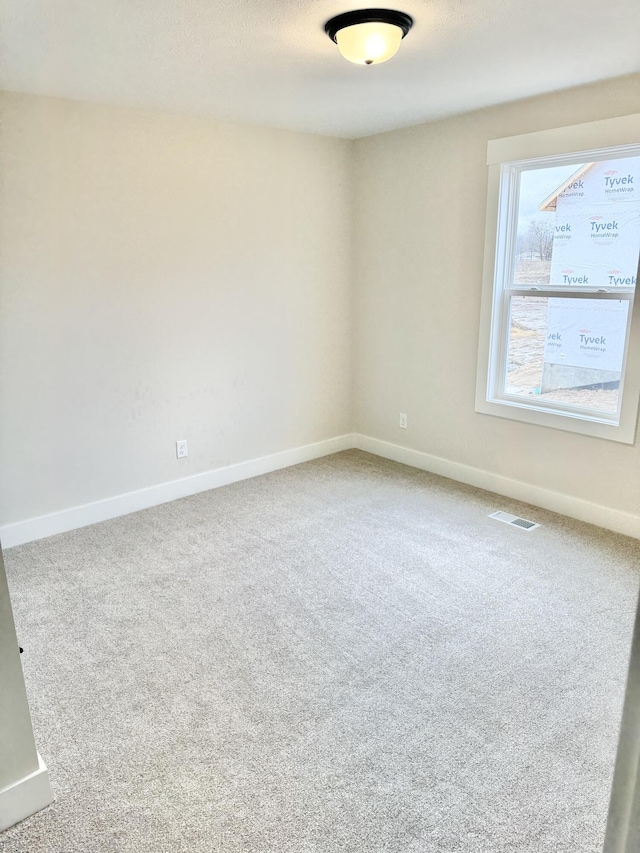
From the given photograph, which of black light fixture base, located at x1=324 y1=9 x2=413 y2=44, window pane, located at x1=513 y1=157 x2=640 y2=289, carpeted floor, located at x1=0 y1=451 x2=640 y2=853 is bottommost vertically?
carpeted floor, located at x1=0 y1=451 x2=640 y2=853

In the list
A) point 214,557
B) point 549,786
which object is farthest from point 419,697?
point 214,557

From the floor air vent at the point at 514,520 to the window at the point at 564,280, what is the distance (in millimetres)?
601

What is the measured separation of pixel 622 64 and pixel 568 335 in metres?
1.36

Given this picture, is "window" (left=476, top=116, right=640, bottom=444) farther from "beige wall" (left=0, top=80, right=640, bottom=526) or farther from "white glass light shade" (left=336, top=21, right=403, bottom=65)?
"white glass light shade" (left=336, top=21, right=403, bottom=65)

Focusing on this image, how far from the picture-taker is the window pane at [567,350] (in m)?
3.24

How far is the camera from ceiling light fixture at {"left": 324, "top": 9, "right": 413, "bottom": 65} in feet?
6.89

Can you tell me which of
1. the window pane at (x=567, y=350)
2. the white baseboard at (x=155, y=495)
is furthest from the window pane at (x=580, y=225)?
the white baseboard at (x=155, y=495)

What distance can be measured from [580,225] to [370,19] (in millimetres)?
1772

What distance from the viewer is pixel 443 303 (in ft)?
13.1

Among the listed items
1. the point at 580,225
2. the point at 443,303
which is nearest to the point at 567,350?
the point at 580,225

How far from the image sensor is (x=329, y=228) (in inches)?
172

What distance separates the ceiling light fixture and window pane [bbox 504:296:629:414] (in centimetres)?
179

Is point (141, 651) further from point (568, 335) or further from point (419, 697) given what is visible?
point (568, 335)

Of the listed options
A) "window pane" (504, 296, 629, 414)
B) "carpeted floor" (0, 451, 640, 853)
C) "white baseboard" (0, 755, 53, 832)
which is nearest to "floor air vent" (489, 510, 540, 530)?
"carpeted floor" (0, 451, 640, 853)
